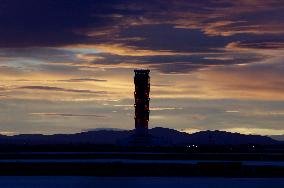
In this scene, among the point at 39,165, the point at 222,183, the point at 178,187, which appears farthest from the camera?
the point at 39,165

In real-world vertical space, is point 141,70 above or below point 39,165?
above

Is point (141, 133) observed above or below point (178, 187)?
above

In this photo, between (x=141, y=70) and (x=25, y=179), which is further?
(x=141, y=70)

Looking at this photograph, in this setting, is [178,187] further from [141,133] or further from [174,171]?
[141,133]

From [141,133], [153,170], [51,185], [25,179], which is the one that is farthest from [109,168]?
[141,133]

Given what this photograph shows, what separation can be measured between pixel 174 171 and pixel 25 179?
602 inches

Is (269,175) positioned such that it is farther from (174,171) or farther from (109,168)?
(109,168)

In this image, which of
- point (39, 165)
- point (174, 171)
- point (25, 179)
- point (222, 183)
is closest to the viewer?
point (222, 183)

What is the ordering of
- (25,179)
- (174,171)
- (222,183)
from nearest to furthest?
(222,183)
(25,179)
(174,171)

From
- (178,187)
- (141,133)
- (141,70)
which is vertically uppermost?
(141,70)

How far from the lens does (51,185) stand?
242 ft

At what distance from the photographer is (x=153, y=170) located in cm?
9062

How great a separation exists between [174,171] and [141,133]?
313 feet

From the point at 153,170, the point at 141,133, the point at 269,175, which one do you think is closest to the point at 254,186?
the point at 269,175
